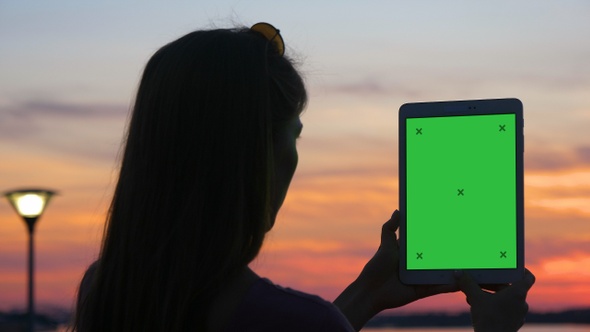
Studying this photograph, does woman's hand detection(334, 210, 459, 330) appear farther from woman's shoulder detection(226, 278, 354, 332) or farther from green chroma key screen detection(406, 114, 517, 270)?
woman's shoulder detection(226, 278, 354, 332)

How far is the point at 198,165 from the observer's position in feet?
7.72

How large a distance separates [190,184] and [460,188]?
150 centimetres

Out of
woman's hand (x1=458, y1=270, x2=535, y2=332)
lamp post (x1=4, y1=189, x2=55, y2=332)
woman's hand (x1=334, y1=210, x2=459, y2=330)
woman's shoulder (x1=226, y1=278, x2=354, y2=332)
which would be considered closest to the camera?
woman's shoulder (x1=226, y1=278, x2=354, y2=332)

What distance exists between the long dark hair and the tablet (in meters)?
1.08

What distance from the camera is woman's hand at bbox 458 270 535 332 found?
9.31ft

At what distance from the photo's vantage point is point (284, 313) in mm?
2256

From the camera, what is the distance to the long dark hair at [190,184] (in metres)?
2.29

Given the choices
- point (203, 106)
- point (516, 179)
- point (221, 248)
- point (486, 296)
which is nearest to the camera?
point (221, 248)

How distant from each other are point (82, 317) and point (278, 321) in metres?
0.56

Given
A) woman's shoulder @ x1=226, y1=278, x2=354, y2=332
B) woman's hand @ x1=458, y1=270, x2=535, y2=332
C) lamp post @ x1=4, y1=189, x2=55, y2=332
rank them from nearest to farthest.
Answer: woman's shoulder @ x1=226, y1=278, x2=354, y2=332 < woman's hand @ x1=458, y1=270, x2=535, y2=332 < lamp post @ x1=4, y1=189, x2=55, y2=332

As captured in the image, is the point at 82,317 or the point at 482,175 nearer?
the point at 82,317

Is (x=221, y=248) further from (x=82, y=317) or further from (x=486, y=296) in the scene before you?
(x=486, y=296)

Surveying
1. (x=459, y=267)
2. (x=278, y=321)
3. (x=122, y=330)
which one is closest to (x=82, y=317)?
(x=122, y=330)

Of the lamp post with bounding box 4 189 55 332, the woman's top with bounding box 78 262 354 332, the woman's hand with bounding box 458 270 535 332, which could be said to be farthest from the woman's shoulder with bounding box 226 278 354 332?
the lamp post with bounding box 4 189 55 332
